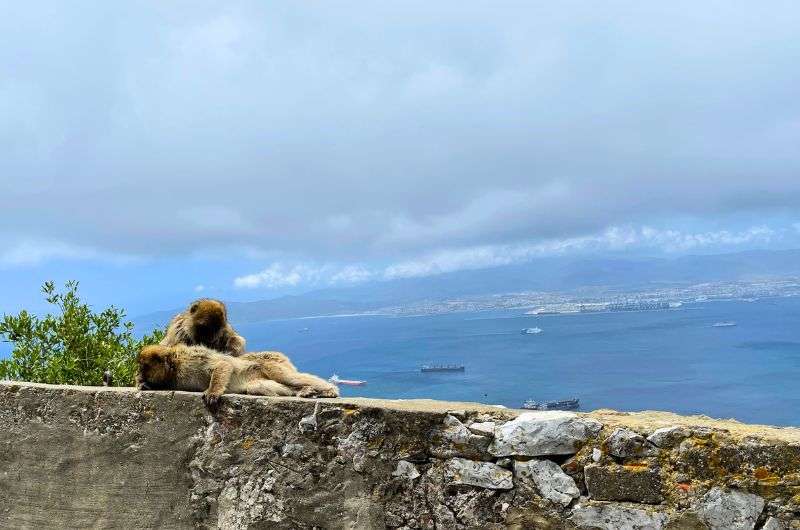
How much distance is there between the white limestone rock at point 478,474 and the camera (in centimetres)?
317

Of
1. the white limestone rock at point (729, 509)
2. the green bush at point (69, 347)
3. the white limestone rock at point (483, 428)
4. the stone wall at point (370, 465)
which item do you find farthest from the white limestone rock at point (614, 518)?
the green bush at point (69, 347)

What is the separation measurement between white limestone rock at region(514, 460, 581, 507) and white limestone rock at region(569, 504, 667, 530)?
7cm

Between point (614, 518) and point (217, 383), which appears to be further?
point (217, 383)

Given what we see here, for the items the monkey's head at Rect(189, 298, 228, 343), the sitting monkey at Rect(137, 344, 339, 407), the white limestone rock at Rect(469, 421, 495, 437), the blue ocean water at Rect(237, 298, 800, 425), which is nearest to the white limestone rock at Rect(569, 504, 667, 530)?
the white limestone rock at Rect(469, 421, 495, 437)

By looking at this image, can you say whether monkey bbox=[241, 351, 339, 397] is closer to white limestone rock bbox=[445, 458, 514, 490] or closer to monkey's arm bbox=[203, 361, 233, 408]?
monkey's arm bbox=[203, 361, 233, 408]

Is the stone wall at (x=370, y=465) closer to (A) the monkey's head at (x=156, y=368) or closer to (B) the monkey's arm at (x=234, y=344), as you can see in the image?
(A) the monkey's head at (x=156, y=368)

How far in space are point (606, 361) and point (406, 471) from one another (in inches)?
3568

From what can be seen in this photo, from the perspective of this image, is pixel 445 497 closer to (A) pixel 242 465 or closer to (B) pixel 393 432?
(B) pixel 393 432

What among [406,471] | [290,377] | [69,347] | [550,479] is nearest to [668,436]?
[550,479]

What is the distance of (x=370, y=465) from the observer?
11.3ft

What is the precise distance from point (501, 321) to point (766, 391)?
120m

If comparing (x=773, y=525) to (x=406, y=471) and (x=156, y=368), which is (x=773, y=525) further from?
(x=156, y=368)

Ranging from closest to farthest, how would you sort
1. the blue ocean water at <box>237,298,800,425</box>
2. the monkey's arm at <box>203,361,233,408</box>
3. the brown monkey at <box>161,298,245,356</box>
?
the monkey's arm at <box>203,361,233,408</box> → the brown monkey at <box>161,298,245,356</box> → the blue ocean water at <box>237,298,800,425</box>

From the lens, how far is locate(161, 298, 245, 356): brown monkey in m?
4.62
